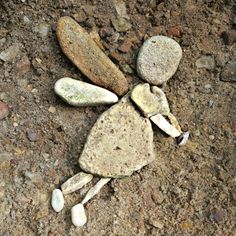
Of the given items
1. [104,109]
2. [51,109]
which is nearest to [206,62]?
[104,109]

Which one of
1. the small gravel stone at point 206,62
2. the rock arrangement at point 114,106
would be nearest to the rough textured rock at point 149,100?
the rock arrangement at point 114,106

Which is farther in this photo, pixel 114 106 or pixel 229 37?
→ pixel 229 37

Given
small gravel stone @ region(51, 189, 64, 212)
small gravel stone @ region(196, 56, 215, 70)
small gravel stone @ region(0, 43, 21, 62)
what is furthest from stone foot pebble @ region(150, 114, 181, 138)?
small gravel stone @ region(0, 43, 21, 62)

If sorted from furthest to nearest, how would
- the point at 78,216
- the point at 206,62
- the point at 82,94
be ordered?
the point at 206,62, the point at 82,94, the point at 78,216

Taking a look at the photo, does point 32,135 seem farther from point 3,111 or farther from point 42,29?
point 42,29

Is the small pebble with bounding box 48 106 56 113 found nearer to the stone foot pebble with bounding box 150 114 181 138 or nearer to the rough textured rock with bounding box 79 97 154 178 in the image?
the rough textured rock with bounding box 79 97 154 178
